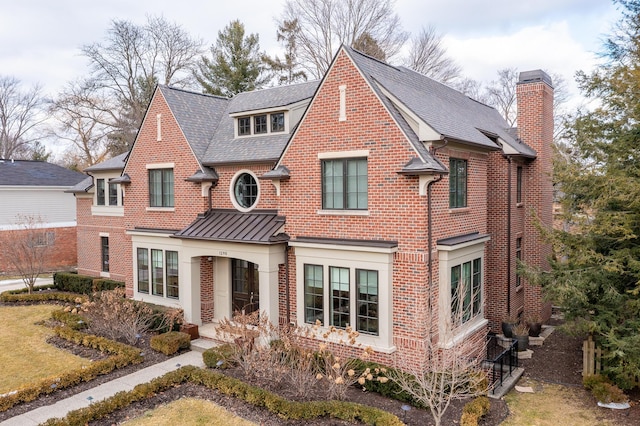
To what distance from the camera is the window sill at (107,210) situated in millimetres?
22297

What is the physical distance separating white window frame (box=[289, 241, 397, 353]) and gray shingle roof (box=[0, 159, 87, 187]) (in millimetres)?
26568

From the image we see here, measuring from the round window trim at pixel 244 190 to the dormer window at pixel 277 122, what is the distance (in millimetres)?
1884

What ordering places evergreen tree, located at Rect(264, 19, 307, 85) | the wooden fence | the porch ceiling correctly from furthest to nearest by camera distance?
evergreen tree, located at Rect(264, 19, 307, 85)
the porch ceiling
the wooden fence

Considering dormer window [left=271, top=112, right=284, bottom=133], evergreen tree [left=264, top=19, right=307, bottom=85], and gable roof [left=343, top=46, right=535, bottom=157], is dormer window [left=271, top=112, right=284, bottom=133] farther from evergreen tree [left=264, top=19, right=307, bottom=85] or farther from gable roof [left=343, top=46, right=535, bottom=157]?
evergreen tree [left=264, top=19, right=307, bottom=85]

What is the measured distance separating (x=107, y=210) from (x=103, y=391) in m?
13.9

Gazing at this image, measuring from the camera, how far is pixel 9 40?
34.8m

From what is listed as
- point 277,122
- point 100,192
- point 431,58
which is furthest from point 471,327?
point 431,58

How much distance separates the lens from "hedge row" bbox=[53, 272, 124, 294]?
824 inches

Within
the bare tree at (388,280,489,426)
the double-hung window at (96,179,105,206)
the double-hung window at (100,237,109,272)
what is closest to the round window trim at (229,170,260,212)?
the bare tree at (388,280,489,426)

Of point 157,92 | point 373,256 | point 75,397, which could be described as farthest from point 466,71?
point 75,397

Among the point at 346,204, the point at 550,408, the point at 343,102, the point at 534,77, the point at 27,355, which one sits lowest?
the point at 550,408

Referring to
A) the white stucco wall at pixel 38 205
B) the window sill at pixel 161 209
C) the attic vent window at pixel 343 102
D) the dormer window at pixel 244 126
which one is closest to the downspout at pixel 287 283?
the attic vent window at pixel 343 102

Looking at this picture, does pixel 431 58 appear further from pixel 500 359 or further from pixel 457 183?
pixel 500 359

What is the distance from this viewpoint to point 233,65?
38.2m
